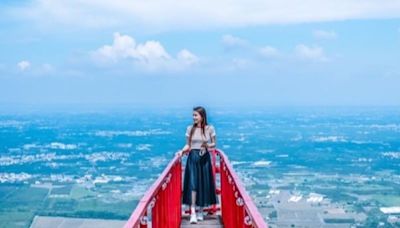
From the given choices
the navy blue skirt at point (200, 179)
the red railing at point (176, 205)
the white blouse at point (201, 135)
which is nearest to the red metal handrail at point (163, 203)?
the red railing at point (176, 205)

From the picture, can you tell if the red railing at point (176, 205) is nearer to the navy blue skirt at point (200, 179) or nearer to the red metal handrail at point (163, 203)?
the red metal handrail at point (163, 203)

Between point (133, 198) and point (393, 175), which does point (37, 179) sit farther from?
point (393, 175)

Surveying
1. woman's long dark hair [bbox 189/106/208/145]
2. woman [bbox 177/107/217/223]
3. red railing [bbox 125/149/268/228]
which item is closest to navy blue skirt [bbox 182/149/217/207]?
woman [bbox 177/107/217/223]

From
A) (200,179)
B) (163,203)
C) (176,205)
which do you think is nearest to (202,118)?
(200,179)

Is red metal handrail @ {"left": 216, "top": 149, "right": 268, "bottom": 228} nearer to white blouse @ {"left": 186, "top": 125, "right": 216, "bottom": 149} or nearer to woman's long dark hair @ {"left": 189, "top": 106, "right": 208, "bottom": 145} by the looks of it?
white blouse @ {"left": 186, "top": 125, "right": 216, "bottom": 149}

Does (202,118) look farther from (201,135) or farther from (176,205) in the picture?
(176,205)

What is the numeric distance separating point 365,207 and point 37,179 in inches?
1543

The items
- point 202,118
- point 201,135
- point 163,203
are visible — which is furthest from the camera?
point 201,135

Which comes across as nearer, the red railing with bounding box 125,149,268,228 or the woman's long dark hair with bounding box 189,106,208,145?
the red railing with bounding box 125,149,268,228

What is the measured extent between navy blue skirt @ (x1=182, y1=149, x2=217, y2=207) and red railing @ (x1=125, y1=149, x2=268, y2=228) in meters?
0.14

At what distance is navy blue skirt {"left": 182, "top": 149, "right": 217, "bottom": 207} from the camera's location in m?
8.73

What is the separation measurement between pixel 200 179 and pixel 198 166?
0.19 meters

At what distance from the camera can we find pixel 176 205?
27.8 feet

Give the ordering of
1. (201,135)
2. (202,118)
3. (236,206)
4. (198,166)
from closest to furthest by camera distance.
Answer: (236,206) → (202,118) → (201,135) → (198,166)
